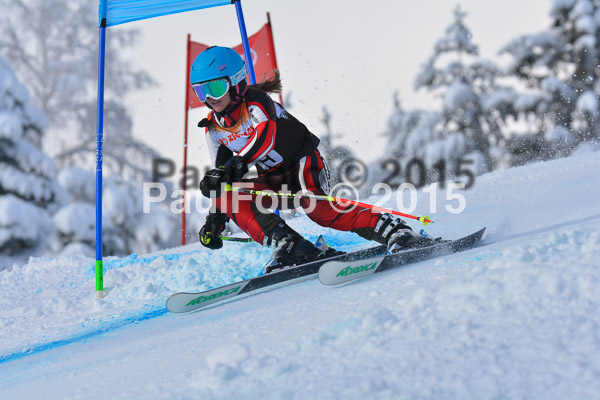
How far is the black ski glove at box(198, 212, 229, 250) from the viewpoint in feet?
11.7

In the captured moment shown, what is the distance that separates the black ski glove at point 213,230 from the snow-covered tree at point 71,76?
39.3 ft

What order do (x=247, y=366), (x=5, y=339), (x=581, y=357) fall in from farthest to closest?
(x=5, y=339)
(x=247, y=366)
(x=581, y=357)

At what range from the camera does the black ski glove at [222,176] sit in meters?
3.27

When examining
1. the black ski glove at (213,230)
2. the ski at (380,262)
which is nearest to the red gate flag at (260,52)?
the black ski glove at (213,230)

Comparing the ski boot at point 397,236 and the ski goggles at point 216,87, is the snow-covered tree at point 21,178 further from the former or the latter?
the ski boot at point 397,236

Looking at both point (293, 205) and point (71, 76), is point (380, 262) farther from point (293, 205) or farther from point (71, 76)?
point (71, 76)

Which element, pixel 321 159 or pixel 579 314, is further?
pixel 321 159

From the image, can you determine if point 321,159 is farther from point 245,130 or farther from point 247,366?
point 247,366

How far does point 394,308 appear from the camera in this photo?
5.89ft

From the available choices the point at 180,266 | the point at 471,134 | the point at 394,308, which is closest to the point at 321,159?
the point at 180,266

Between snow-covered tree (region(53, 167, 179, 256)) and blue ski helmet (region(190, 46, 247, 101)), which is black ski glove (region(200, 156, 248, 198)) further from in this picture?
snow-covered tree (region(53, 167, 179, 256))

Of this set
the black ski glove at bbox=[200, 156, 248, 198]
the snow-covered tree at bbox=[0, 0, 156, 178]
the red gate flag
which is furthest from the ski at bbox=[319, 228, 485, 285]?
the snow-covered tree at bbox=[0, 0, 156, 178]

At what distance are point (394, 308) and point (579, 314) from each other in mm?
558

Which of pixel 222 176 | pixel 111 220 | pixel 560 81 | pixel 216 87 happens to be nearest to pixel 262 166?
pixel 222 176
